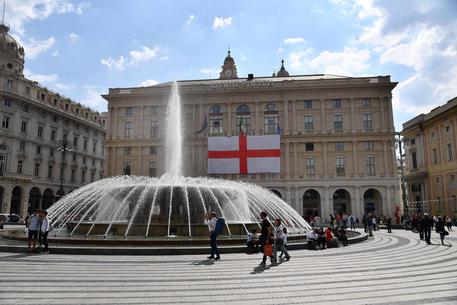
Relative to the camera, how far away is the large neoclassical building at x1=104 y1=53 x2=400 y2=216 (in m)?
47.2

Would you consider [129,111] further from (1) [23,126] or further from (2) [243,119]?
(2) [243,119]

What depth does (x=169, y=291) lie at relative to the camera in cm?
695

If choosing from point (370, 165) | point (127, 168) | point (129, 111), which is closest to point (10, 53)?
point (129, 111)

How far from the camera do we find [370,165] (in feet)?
156

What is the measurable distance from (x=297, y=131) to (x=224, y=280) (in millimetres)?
43013

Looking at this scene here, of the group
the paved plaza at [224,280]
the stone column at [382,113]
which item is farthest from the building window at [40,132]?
the stone column at [382,113]

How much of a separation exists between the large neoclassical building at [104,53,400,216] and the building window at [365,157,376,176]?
0.43 feet

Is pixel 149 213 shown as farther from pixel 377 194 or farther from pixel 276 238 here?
pixel 377 194

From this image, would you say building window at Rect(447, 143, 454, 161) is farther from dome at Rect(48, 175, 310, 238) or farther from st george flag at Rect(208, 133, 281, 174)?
dome at Rect(48, 175, 310, 238)

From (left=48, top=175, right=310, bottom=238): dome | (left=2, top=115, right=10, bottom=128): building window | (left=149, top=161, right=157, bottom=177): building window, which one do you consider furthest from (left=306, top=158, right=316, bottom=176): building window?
(left=2, top=115, right=10, bottom=128): building window

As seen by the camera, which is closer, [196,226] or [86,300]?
[86,300]

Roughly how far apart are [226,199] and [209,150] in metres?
29.6

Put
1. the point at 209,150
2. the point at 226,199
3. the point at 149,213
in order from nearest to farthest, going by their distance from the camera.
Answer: the point at 149,213
the point at 226,199
the point at 209,150

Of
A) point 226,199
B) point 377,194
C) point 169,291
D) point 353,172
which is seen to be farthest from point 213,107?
point 169,291
